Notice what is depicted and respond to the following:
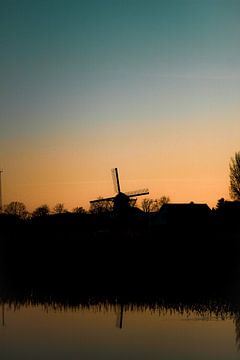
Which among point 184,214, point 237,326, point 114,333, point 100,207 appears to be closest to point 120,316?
point 114,333

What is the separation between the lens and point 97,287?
88.4 feet

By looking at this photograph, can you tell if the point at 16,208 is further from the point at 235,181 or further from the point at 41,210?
the point at 235,181

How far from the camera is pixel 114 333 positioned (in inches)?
719

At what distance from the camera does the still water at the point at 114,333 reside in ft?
51.2

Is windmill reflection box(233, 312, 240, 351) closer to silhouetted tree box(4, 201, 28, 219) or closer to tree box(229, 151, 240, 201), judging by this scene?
tree box(229, 151, 240, 201)

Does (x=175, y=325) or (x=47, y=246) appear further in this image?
(x=47, y=246)

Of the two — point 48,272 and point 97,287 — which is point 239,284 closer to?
point 97,287

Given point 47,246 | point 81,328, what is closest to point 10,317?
point 81,328

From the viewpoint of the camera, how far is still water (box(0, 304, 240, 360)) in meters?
15.6

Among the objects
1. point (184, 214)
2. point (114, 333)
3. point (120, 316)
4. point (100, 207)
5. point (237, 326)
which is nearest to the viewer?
point (114, 333)

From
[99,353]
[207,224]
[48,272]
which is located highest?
[207,224]

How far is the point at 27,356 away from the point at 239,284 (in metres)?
14.8

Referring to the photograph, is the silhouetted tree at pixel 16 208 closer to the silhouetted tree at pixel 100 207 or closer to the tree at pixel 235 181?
the silhouetted tree at pixel 100 207

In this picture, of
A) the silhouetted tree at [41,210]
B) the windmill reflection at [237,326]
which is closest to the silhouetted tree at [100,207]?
the silhouetted tree at [41,210]
